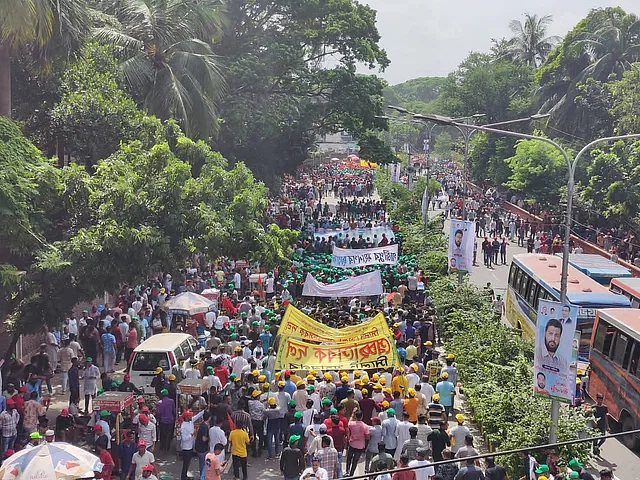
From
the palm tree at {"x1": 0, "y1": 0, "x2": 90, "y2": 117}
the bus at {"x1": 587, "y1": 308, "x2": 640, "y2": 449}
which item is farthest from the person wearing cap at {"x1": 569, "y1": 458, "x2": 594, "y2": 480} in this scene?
the palm tree at {"x1": 0, "y1": 0, "x2": 90, "y2": 117}

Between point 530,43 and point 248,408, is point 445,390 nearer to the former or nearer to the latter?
point 248,408

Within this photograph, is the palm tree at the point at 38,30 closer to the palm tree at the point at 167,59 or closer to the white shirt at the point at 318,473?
the palm tree at the point at 167,59

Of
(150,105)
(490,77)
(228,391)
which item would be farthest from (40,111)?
(490,77)

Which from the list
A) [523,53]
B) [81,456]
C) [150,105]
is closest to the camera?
[81,456]

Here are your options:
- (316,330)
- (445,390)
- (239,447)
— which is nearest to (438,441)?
(445,390)

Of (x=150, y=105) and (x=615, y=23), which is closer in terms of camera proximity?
(x=150, y=105)

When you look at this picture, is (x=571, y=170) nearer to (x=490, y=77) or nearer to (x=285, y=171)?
(x=285, y=171)

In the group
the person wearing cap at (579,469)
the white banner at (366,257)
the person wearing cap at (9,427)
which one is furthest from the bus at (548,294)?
the person wearing cap at (9,427)
